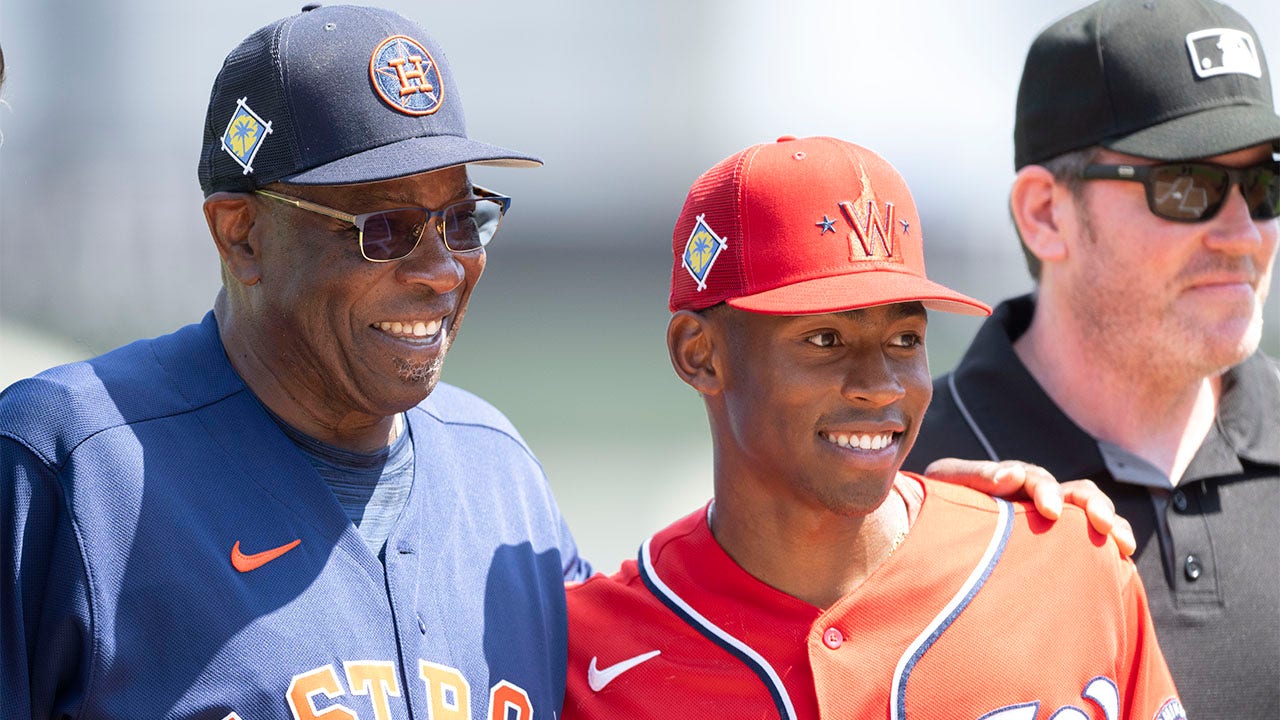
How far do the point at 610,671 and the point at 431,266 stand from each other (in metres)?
0.94

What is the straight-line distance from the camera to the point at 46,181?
516 inches

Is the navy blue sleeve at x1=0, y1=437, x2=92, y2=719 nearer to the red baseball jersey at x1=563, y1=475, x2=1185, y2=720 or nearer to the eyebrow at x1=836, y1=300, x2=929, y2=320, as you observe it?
the red baseball jersey at x1=563, y1=475, x2=1185, y2=720

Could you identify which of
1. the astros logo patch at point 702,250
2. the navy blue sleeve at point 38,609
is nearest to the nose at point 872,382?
the astros logo patch at point 702,250

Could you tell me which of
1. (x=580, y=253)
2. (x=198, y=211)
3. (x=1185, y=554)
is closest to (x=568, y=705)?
(x=1185, y=554)

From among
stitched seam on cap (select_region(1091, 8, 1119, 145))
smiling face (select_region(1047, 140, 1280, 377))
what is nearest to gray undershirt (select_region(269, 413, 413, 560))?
smiling face (select_region(1047, 140, 1280, 377))

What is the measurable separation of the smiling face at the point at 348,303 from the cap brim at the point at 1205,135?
1759 millimetres

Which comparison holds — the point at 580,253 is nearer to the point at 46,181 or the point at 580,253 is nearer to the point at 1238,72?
the point at 46,181

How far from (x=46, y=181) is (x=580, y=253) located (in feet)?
26.4

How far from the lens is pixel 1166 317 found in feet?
11.7

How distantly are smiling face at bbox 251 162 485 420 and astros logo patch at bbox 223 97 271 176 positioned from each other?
94mm

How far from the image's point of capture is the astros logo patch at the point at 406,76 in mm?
2889

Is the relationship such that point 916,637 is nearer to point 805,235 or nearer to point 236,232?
point 805,235

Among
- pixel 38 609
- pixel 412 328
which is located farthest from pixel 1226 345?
pixel 38 609

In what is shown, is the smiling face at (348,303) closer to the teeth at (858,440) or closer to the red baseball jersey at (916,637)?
the red baseball jersey at (916,637)
